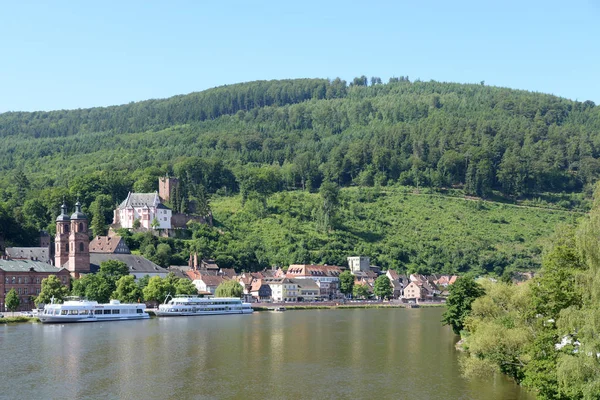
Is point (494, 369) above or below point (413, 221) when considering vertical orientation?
below

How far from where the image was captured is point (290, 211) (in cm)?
16262

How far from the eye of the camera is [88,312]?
3533 inches

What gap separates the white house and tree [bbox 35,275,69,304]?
44755 millimetres

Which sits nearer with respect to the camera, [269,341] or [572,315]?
[572,315]

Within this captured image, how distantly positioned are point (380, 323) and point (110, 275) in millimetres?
38345

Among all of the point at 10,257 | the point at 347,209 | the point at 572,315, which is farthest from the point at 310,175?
the point at 572,315

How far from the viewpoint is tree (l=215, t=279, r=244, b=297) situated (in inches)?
4552

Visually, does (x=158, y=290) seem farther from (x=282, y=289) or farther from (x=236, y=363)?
(x=236, y=363)

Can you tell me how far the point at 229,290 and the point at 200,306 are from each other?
36.5ft

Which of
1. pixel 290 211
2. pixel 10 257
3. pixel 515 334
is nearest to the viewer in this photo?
pixel 515 334

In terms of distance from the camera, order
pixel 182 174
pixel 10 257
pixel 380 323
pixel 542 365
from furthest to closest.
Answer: pixel 182 174
pixel 10 257
pixel 380 323
pixel 542 365

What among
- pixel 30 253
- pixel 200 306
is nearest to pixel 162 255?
pixel 30 253

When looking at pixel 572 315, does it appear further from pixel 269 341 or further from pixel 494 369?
pixel 269 341

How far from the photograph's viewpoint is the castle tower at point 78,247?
364ft
